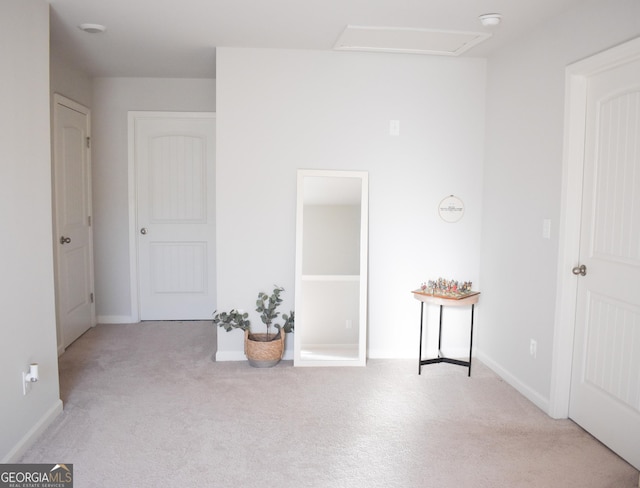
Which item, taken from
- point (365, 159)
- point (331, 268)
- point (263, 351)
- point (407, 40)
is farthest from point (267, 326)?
point (407, 40)

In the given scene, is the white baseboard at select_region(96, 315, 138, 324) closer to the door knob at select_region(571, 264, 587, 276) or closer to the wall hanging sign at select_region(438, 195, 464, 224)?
the wall hanging sign at select_region(438, 195, 464, 224)

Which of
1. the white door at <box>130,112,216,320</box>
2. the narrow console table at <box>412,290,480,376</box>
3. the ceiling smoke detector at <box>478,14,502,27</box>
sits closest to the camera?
the ceiling smoke detector at <box>478,14,502,27</box>

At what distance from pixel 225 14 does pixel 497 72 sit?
2056mm

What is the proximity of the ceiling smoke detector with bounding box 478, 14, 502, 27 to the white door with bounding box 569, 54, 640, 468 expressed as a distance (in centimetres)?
66

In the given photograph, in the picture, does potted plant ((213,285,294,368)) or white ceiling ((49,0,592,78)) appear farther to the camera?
potted plant ((213,285,294,368))

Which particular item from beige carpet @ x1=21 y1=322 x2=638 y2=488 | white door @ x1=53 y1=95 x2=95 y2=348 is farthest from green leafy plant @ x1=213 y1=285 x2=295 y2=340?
white door @ x1=53 y1=95 x2=95 y2=348

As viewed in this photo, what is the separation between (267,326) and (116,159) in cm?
240

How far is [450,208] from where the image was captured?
13.9ft

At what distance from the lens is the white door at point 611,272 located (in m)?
2.64

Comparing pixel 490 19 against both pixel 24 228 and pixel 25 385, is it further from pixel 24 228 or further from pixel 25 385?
pixel 25 385

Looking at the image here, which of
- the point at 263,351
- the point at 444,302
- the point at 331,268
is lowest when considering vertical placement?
the point at 263,351

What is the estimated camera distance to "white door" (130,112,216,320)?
5.25m

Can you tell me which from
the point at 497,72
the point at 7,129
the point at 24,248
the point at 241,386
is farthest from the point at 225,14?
the point at 241,386
